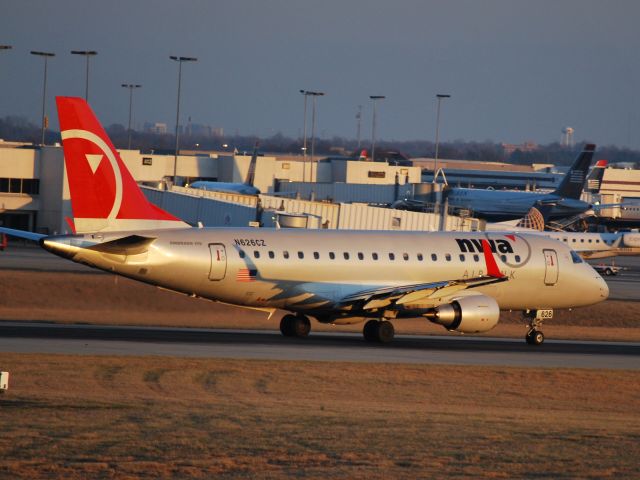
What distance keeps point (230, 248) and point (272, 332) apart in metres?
5.06

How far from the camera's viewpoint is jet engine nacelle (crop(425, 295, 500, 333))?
36.5 metres

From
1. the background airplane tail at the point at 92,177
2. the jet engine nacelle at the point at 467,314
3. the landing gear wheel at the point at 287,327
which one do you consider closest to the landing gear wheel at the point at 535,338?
the jet engine nacelle at the point at 467,314

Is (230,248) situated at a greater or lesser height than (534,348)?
greater

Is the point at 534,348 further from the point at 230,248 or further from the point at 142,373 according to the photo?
the point at 142,373

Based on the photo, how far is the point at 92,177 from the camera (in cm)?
3566

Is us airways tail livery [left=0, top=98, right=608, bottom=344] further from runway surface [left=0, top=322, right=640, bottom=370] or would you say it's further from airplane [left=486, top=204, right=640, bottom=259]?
airplane [left=486, top=204, right=640, bottom=259]

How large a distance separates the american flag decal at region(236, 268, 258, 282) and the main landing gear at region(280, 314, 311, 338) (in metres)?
2.68

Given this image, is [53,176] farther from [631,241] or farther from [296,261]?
[296,261]

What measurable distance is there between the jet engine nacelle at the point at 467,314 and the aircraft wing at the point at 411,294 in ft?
1.55

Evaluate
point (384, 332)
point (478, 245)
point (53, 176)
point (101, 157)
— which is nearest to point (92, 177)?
point (101, 157)

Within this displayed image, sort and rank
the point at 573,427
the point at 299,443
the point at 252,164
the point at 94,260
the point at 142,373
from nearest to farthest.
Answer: the point at 299,443 → the point at 573,427 → the point at 142,373 → the point at 94,260 → the point at 252,164

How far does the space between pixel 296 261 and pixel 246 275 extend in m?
1.81

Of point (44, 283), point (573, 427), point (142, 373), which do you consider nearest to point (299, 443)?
point (573, 427)

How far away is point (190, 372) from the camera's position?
92.2 feet
